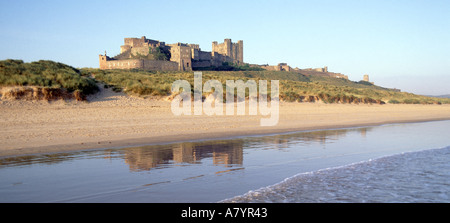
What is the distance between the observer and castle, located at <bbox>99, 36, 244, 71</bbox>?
217 ft

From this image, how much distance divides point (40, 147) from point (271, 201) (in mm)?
6607

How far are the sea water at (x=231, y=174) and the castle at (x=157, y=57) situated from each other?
190 ft

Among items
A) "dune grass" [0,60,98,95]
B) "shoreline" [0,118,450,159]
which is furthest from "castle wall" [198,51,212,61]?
"shoreline" [0,118,450,159]

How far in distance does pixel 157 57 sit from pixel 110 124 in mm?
63798

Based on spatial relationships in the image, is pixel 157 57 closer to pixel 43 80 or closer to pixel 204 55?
pixel 204 55

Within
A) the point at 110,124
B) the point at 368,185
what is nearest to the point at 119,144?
the point at 110,124

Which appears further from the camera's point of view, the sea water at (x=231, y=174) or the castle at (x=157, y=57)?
the castle at (x=157, y=57)

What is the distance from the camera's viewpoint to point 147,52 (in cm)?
7600

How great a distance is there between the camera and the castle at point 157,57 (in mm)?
66125

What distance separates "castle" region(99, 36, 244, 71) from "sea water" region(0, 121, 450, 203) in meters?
58.0

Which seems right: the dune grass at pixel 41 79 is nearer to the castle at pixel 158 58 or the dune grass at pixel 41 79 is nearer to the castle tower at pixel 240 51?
the castle at pixel 158 58

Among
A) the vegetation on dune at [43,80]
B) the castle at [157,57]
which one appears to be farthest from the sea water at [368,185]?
the castle at [157,57]
